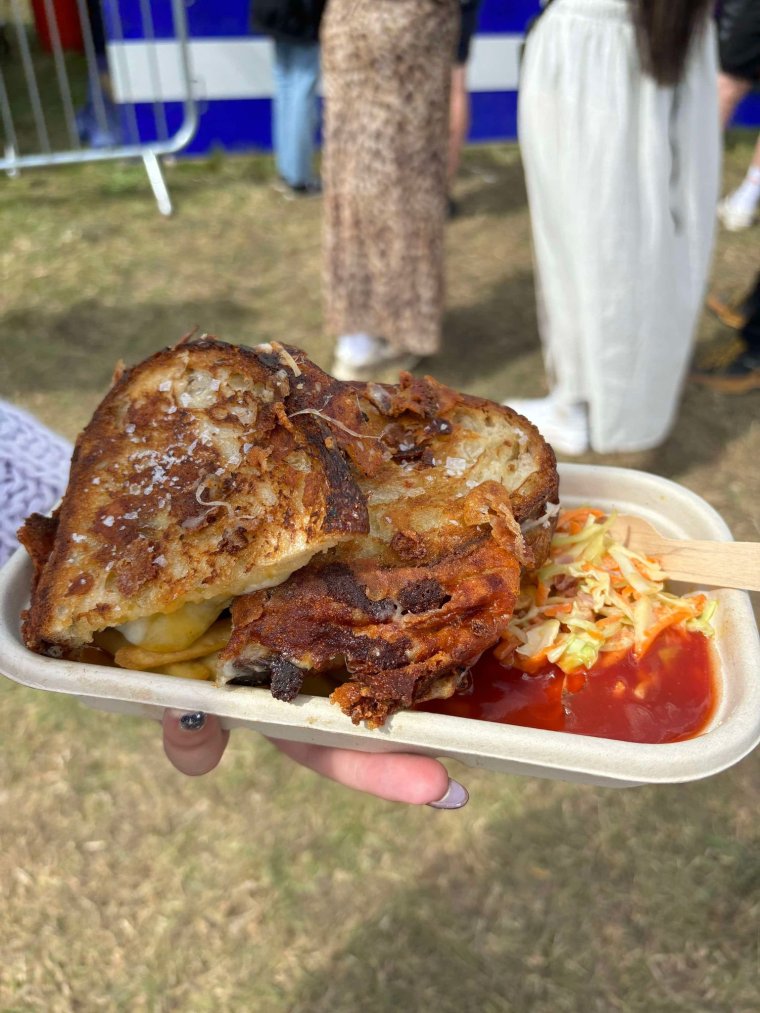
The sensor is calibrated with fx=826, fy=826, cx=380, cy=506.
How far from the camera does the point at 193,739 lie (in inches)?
72.5

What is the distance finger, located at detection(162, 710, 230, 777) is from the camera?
161cm

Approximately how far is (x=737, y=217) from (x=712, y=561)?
6809mm

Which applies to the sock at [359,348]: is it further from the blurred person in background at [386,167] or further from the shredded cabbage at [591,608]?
the shredded cabbage at [591,608]

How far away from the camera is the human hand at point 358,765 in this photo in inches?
68.9

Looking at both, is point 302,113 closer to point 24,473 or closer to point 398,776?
point 24,473

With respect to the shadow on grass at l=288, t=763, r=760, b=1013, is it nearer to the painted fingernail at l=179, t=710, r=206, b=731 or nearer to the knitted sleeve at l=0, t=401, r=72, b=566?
the painted fingernail at l=179, t=710, r=206, b=731

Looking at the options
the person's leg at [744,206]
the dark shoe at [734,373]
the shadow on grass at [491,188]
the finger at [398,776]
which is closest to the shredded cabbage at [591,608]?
the finger at [398,776]

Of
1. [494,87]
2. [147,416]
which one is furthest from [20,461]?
[494,87]

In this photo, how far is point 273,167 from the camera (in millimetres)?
8469

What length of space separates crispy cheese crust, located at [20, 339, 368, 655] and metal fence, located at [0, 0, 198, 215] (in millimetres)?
6734

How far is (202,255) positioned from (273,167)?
1868 millimetres

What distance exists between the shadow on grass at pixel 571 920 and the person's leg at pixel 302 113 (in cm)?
616

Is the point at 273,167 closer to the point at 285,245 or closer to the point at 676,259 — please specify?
the point at 285,245

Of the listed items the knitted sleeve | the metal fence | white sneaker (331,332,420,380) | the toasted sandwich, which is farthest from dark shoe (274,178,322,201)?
the toasted sandwich
